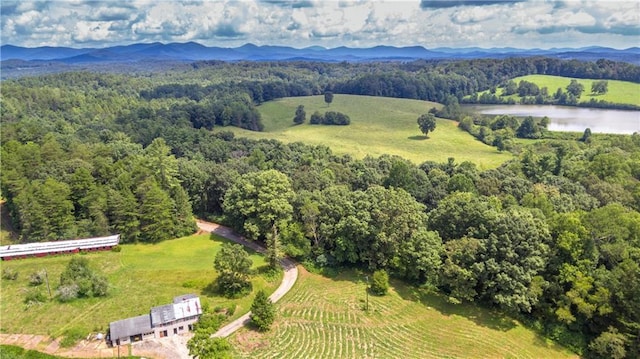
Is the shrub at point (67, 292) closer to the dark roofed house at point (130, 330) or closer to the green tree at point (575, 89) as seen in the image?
the dark roofed house at point (130, 330)

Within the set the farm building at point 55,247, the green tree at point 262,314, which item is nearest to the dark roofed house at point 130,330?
the green tree at point 262,314

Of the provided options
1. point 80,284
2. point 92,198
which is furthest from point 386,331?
point 92,198

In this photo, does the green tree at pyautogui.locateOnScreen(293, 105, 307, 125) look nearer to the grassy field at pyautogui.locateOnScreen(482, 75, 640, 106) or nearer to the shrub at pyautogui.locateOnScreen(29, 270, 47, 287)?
the grassy field at pyautogui.locateOnScreen(482, 75, 640, 106)

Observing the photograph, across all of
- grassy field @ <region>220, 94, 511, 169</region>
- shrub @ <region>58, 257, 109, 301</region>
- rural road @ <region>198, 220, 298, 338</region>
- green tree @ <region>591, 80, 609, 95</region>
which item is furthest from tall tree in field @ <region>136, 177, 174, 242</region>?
green tree @ <region>591, 80, 609, 95</region>

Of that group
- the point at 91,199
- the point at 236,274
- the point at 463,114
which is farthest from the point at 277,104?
the point at 236,274

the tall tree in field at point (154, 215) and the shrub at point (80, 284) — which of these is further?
the tall tree in field at point (154, 215)

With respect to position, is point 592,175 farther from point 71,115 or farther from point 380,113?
point 71,115
